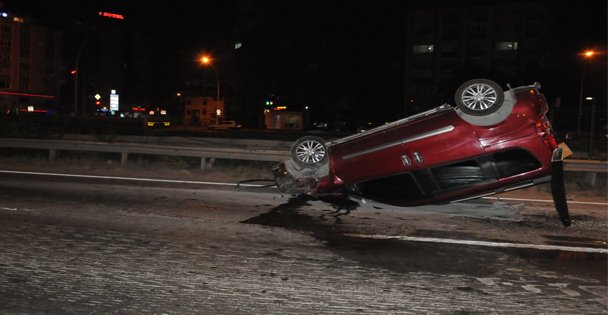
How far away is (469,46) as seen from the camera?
251ft

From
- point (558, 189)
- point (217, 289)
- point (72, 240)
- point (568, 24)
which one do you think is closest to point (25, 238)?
point (72, 240)

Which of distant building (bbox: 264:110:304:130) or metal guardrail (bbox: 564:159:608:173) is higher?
distant building (bbox: 264:110:304:130)

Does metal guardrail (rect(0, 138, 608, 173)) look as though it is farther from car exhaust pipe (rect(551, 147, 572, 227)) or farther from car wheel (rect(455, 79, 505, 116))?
car wheel (rect(455, 79, 505, 116))

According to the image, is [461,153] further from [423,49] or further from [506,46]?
[423,49]

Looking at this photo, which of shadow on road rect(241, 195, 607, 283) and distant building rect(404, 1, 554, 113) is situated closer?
shadow on road rect(241, 195, 607, 283)

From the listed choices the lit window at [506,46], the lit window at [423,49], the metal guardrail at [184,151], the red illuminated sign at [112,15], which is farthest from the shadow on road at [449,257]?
the red illuminated sign at [112,15]

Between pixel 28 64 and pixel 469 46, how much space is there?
66101 millimetres

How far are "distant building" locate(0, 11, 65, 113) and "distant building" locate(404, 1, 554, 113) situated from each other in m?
55.5

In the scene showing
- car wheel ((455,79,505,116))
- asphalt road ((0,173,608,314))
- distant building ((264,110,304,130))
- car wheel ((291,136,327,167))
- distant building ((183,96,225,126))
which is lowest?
asphalt road ((0,173,608,314))

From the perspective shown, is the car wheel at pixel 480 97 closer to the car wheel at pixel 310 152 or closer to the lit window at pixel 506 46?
the car wheel at pixel 310 152

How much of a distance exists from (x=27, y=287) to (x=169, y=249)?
1633mm

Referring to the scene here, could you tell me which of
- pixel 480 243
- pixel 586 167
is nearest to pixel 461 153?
pixel 480 243

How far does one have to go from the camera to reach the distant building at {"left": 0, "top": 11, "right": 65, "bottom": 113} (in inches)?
3155

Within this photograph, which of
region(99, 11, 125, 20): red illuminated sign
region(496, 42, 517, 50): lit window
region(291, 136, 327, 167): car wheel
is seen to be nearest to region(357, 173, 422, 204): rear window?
region(291, 136, 327, 167): car wheel
